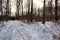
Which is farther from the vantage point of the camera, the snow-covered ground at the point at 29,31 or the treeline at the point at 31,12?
the treeline at the point at 31,12

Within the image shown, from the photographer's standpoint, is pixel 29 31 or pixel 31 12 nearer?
pixel 29 31

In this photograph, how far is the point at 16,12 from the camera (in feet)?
18.9

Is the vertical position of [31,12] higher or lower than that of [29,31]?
higher

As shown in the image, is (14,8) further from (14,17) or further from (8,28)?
(8,28)

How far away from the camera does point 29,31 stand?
4.86 meters

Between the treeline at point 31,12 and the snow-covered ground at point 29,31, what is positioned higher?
the treeline at point 31,12

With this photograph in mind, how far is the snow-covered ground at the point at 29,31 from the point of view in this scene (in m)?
4.63

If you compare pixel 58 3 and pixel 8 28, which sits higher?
pixel 58 3

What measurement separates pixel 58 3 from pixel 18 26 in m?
2.00

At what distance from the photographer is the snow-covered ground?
4.63 metres

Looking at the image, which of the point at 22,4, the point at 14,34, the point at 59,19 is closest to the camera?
the point at 14,34

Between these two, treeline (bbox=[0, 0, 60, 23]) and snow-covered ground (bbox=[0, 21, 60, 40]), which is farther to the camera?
treeline (bbox=[0, 0, 60, 23])

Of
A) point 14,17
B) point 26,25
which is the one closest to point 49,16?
point 26,25

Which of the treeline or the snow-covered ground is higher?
the treeline
